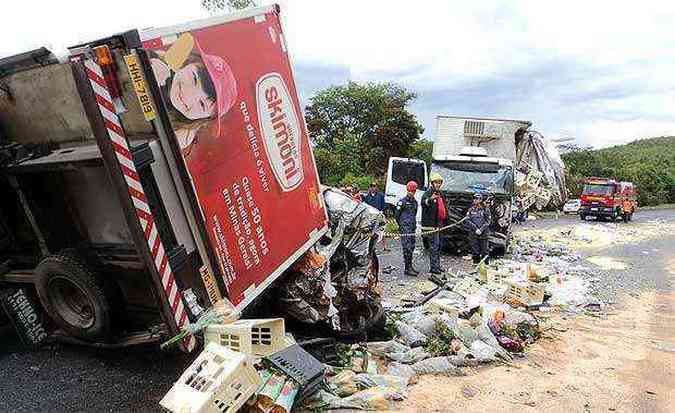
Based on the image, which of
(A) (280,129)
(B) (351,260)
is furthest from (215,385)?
(B) (351,260)

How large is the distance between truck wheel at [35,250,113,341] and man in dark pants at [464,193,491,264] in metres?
7.14

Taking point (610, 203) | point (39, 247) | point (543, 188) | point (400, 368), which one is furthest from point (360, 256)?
point (610, 203)

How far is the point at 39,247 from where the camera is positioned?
3.87 meters

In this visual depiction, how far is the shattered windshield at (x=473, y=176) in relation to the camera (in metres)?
10.5

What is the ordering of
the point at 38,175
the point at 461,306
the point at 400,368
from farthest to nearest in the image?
the point at 461,306
the point at 400,368
the point at 38,175

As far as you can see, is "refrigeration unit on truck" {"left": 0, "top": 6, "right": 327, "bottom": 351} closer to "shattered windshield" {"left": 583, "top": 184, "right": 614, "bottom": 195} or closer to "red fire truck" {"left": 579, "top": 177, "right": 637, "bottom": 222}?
"red fire truck" {"left": 579, "top": 177, "right": 637, "bottom": 222}

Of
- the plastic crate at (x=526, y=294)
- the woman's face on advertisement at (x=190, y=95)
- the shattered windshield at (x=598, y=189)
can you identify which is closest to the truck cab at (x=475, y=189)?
the plastic crate at (x=526, y=294)

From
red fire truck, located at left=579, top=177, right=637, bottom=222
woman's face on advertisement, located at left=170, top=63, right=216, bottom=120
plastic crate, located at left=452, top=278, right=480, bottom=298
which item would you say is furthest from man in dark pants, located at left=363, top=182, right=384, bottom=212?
red fire truck, located at left=579, top=177, right=637, bottom=222

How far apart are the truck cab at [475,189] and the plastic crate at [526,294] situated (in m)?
3.41

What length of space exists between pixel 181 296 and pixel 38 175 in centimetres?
135

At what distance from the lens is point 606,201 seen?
20281 mm

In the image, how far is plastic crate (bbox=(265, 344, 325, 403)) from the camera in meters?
3.36

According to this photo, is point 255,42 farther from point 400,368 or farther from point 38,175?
point 400,368

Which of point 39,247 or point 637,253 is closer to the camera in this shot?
point 39,247
